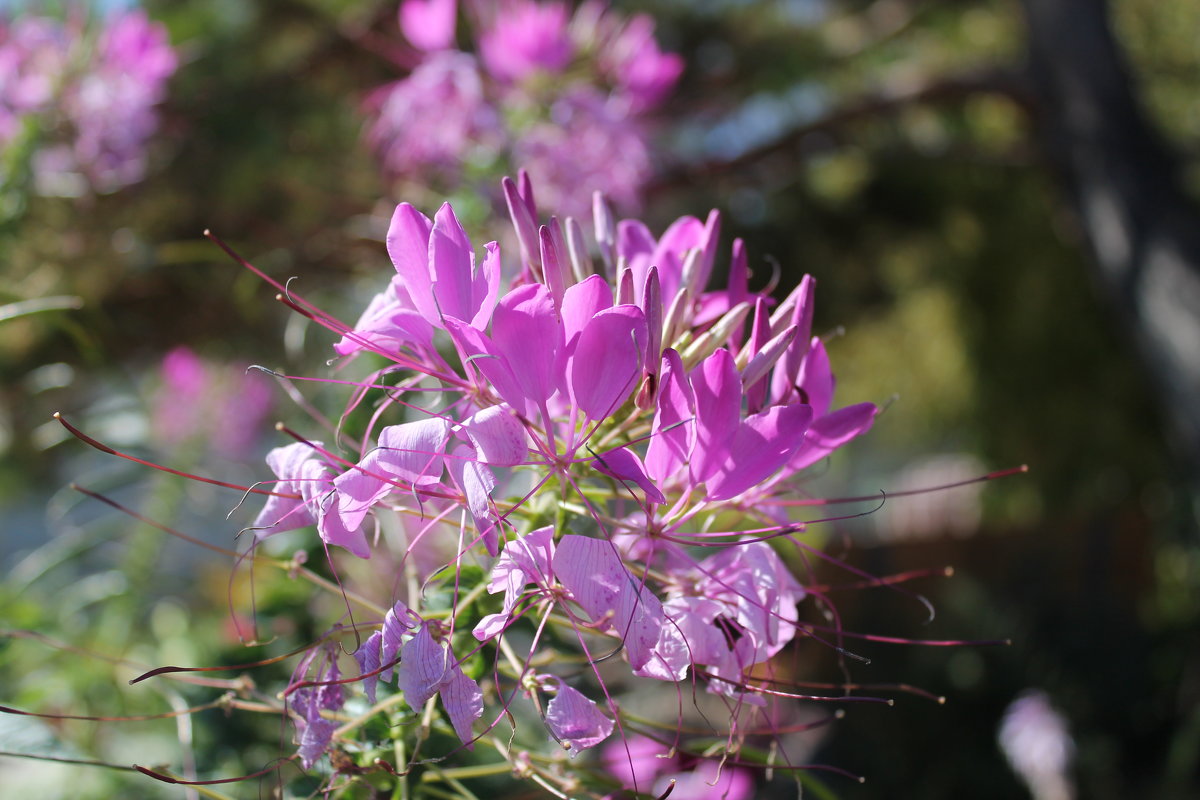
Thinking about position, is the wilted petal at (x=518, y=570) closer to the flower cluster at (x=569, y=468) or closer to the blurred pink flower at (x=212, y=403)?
the flower cluster at (x=569, y=468)

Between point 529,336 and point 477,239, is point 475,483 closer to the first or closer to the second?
point 529,336

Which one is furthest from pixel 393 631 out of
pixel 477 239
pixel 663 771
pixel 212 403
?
pixel 212 403

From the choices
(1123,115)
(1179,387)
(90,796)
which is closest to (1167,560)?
(1179,387)

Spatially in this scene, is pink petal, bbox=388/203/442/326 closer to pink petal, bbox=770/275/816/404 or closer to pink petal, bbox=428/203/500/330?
pink petal, bbox=428/203/500/330

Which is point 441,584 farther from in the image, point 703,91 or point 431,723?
point 703,91

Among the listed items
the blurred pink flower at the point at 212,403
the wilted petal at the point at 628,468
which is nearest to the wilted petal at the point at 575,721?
the wilted petal at the point at 628,468

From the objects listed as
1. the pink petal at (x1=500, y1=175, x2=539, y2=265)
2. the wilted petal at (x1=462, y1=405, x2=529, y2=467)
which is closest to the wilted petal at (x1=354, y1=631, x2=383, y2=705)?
the wilted petal at (x1=462, y1=405, x2=529, y2=467)
